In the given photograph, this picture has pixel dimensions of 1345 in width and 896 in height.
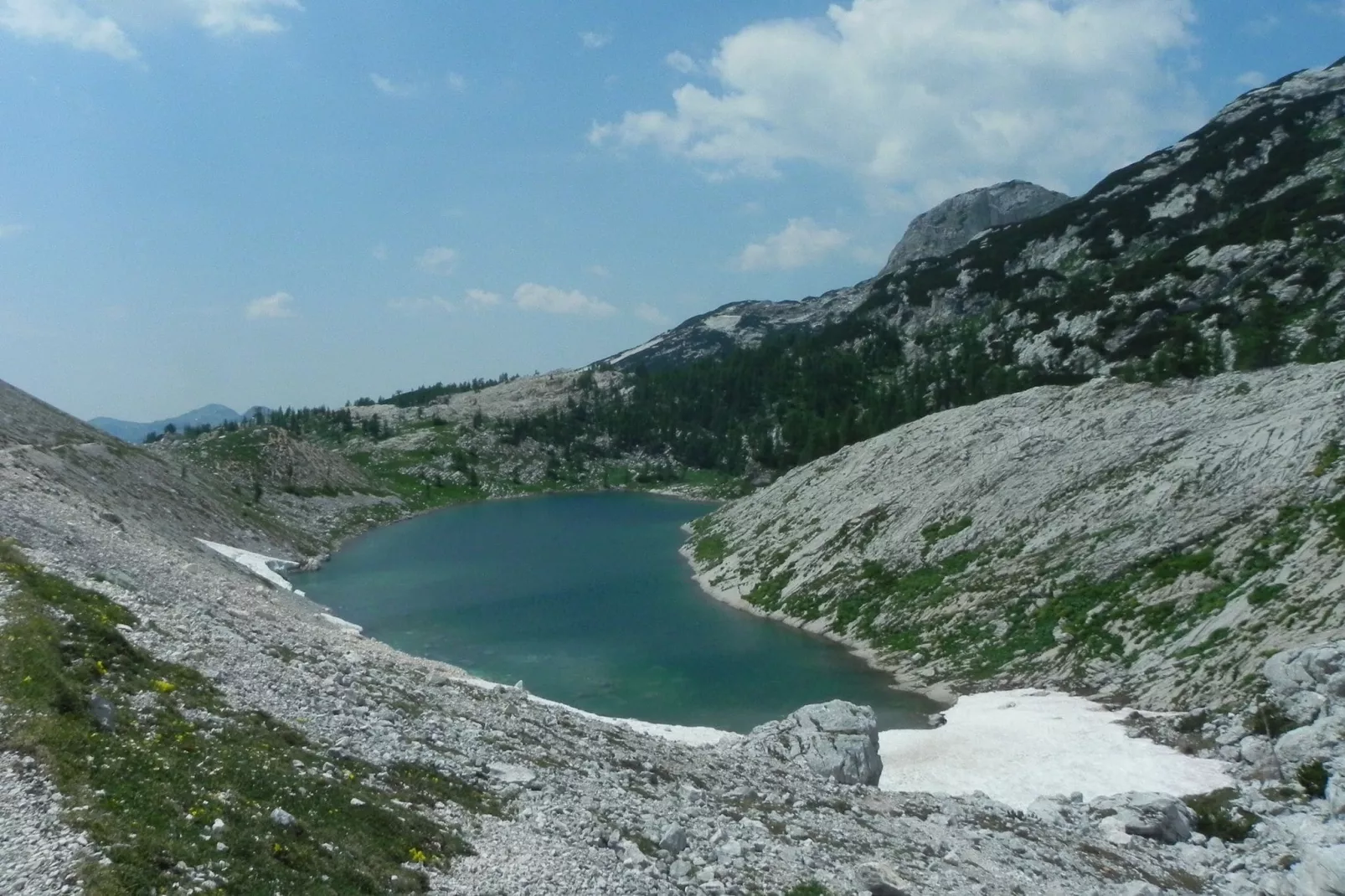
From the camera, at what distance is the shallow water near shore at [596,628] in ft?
157

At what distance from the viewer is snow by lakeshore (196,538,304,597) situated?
64.7m

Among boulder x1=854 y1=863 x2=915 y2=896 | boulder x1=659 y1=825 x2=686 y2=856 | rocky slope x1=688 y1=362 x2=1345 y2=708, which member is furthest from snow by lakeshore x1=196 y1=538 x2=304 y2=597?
boulder x1=854 y1=863 x2=915 y2=896

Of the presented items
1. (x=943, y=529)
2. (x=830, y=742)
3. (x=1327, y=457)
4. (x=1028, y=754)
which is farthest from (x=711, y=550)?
(x=830, y=742)

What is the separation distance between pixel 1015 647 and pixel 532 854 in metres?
37.1

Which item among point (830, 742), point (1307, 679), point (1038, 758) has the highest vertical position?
point (1307, 679)

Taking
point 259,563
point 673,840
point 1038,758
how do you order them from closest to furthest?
point 673,840 → point 1038,758 → point 259,563

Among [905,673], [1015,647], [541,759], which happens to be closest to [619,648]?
[905,673]

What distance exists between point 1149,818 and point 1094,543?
2689cm

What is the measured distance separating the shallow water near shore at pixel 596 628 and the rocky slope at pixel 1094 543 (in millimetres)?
4553

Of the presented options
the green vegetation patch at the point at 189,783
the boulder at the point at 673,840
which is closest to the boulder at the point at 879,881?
the boulder at the point at 673,840

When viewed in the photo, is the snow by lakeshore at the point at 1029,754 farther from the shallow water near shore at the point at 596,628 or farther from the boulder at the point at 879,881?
the boulder at the point at 879,881

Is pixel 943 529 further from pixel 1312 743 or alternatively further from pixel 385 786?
pixel 385 786

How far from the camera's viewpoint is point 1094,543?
5162 centimetres

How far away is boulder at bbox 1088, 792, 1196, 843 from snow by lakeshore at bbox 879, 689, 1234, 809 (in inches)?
96.3
